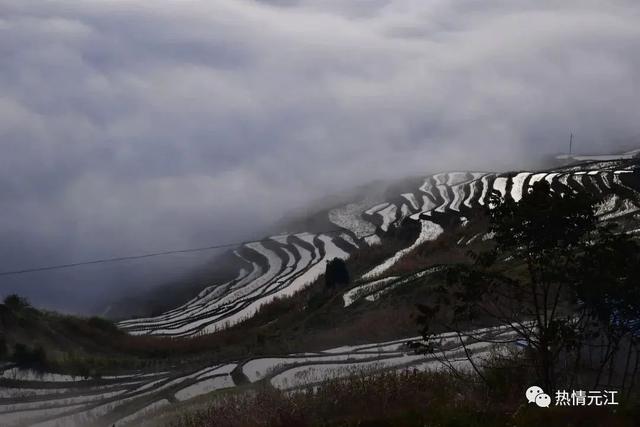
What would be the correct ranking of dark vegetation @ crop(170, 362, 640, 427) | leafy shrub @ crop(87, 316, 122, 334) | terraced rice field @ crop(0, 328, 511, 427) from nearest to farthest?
dark vegetation @ crop(170, 362, 640, 427) → terraced rice field @ crop(0, 328, 511, 427) → leafy shrub @ crop(87, 316, 122, 334)

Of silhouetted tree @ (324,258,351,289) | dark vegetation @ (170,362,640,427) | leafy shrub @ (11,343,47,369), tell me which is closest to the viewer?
dark vegetation @ (170,362,640,427)

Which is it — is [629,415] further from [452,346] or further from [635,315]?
[452,346]

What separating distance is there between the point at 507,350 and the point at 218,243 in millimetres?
42447

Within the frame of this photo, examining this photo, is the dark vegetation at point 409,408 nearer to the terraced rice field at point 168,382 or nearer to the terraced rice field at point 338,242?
the terraced rice field at point 168,382

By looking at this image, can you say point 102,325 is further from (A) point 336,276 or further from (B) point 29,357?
(A) point 336,276

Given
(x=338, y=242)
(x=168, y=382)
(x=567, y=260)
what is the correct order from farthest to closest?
1. (x=338, y=242)
2. (x=168, y=382)
3. (x=567, y=260)

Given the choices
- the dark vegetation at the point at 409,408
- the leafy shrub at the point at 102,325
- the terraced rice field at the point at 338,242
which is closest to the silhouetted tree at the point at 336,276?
the terraced rice field at the point at 338,242

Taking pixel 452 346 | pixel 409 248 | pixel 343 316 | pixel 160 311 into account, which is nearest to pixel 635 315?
pixel 452 346

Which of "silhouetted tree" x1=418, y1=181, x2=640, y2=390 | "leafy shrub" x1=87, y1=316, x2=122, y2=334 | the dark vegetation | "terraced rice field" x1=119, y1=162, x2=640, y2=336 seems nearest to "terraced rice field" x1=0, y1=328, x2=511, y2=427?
the dark vegetation

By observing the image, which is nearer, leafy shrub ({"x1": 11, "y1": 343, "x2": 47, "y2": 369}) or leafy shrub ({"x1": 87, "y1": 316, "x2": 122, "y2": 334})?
leafy shrub ({"x1": 11, "y1": 343, "x2": 47, "y2": 369})

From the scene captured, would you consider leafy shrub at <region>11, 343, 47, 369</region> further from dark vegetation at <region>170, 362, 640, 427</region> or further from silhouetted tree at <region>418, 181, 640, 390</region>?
silhouetted tree at <region>418, 181, 640, 390</region>

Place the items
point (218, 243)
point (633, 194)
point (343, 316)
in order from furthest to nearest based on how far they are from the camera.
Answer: point (218, 243) → point (633, 194) → point (343, 316)

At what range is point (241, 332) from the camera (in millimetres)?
20672

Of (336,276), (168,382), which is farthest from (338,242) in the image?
(168,382)
